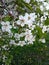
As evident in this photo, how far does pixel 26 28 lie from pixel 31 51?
1.41 metres

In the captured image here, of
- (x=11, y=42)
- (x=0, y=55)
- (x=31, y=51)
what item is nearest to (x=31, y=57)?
(x=31, y=51)

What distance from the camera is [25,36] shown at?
64.9 inches

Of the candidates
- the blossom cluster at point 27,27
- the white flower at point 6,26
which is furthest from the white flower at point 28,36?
the white flower at point 6,26

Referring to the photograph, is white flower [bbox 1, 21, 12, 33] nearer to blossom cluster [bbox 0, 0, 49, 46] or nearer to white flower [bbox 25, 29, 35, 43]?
blossom cluster [bbox 0, 0, 49, 46]

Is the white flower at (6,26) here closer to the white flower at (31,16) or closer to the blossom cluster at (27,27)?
the blossom cluster at (27,27)

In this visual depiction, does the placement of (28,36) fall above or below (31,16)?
below

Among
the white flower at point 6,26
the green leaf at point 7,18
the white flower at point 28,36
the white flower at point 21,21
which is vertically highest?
the green leaf at point 7,18

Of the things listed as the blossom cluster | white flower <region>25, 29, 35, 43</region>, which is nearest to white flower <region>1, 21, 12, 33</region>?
the blossom cluster

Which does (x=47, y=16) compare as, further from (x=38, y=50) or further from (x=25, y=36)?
(x=38, y=50)

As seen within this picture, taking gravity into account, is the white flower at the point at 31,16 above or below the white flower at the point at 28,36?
above

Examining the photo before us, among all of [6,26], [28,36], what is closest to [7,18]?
[6,26]

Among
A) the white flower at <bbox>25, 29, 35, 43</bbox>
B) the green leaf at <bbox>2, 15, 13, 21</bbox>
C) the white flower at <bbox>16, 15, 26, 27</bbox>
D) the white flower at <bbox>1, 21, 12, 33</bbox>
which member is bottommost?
the white flower at <bbox>25, 29, 35, 43</bbox>

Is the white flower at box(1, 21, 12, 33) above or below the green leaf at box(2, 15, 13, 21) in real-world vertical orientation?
below

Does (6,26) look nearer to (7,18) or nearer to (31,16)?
(7,18)
